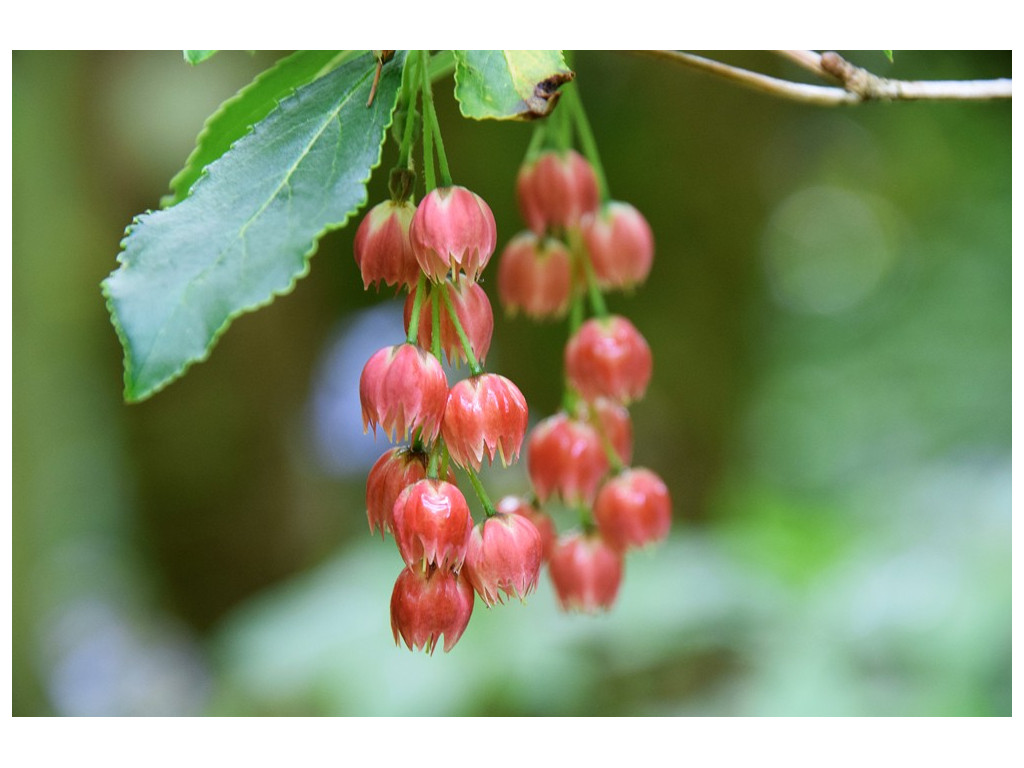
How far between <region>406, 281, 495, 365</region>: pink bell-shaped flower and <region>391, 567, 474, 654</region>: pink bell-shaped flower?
0.43 feet

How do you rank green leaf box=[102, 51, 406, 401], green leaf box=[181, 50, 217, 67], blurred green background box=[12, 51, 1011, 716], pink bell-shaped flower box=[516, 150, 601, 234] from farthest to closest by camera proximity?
blurred green background box=[12, 51, 1011, 716] → pink bell-shaped flower box=[516, 150, 601, 234] → green leaf box=[181, 50, 217, 67] → green leaf box=[102, 51, 406, 401]

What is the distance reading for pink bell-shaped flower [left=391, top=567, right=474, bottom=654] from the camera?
0.59 meters

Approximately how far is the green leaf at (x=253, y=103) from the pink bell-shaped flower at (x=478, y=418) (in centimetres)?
29

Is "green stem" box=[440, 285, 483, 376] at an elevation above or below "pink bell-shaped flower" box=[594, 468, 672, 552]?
above

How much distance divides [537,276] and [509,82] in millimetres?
266

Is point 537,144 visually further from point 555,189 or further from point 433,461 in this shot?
point 433,461

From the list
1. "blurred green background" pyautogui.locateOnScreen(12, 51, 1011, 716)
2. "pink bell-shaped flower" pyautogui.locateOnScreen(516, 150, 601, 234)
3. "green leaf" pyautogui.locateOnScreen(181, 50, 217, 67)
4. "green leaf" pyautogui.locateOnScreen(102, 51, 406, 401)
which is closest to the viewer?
"green leaf" pyautogui.locateOnScreen(102, 51, 406, 401)

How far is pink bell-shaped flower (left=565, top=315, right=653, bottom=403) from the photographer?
2.78 feet

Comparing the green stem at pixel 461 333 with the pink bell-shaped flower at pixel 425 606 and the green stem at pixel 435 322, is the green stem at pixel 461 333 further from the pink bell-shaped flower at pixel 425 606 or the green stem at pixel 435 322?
the pink bell-shaped flower at pixel 425 606

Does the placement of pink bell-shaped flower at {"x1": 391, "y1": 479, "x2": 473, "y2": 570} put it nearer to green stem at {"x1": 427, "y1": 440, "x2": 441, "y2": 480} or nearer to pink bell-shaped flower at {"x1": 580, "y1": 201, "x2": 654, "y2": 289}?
green stem at {"x1": 427, "y1": 440, "x2": 441, "y2": 480}

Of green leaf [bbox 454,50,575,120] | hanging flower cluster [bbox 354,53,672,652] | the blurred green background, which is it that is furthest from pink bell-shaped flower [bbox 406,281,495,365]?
the blurred green background

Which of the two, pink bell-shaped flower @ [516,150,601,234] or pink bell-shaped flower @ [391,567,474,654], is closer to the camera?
pink bell-shaped flower @ [391,567,474,654]

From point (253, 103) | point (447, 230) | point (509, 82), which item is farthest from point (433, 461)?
point (253, 103)

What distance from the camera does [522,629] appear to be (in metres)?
2.12
